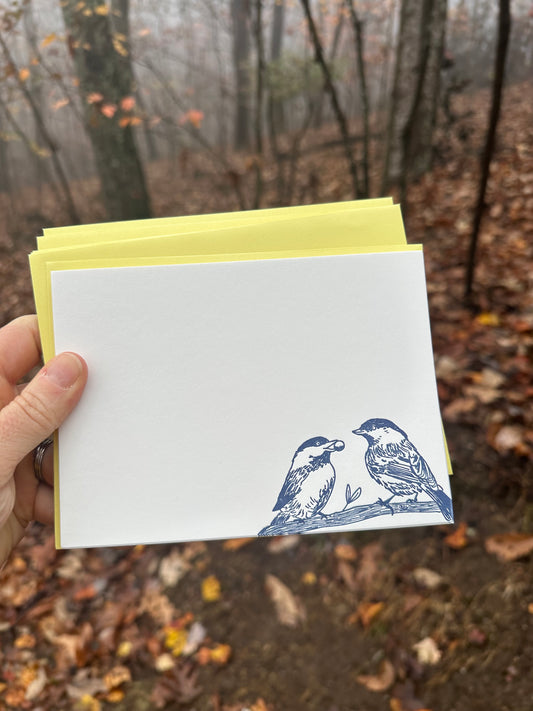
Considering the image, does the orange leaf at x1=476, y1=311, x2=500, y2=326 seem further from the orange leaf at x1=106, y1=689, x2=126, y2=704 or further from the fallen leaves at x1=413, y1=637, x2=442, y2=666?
the orange leaf at x1=106, y1=689, x2=126, y2=704

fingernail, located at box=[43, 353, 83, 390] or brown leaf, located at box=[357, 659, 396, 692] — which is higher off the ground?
fingernail, located at box=[43, 353, 83, 390]

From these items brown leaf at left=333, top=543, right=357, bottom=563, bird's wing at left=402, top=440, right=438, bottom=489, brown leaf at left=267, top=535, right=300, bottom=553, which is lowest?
brown leaf at left=267, top=535, right=300, bottom=553

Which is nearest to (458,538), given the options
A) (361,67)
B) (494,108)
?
(494,108)

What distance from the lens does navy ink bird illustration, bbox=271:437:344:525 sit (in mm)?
1116

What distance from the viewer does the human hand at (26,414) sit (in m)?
1.02

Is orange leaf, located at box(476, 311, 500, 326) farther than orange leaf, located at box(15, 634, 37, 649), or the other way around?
orange leaf, located at box(476, 311, 500, 326)

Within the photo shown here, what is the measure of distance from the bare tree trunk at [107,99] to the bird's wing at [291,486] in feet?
11.0

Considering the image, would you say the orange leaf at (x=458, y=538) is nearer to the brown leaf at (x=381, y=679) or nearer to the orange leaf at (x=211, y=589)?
the brown leaf at (x=381, y=679)

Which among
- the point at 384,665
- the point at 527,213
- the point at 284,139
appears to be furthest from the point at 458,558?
the point at 284,139

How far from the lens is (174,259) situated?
1.07 metres

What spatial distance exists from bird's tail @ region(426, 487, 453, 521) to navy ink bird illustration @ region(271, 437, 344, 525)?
26 cm

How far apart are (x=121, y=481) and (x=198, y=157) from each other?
39.8ft

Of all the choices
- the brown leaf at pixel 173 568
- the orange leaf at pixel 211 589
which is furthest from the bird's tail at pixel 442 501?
the brown leaf at pixel 173 568

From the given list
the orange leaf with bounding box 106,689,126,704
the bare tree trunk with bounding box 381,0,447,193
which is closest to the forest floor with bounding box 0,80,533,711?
the orange leaf with bounding box 106,689,126,704
